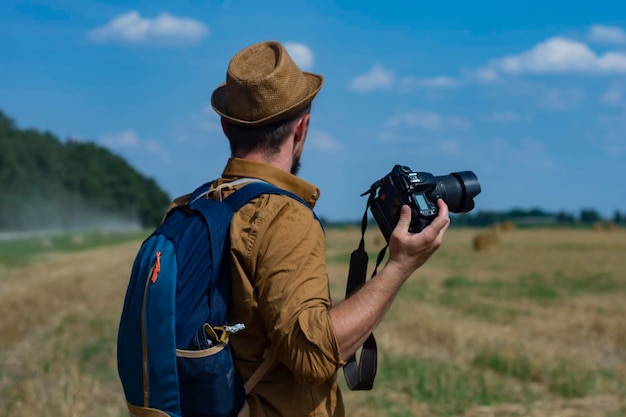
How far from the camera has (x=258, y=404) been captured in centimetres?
268

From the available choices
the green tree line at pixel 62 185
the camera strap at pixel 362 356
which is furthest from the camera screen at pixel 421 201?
the green tree line at pixel 62 185

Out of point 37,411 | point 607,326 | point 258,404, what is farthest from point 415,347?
point 258,404

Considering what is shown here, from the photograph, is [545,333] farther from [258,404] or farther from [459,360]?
[258,404]

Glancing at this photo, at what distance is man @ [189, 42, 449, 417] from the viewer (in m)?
2.48

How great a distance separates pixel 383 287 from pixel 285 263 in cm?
31

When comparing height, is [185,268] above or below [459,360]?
above

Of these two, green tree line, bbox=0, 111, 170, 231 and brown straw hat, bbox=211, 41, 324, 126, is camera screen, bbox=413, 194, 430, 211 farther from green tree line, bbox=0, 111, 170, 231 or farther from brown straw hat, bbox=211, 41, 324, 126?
green tree line, bbox=0, 111, 170, 231

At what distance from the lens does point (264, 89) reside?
2.76 meters

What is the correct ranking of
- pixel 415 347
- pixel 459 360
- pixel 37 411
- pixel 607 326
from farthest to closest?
pixel 607 326
pixel 415 347
pixel 459 360
pixel 37 411

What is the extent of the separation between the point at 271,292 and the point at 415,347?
768 centimetres

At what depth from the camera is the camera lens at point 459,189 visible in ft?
9.52

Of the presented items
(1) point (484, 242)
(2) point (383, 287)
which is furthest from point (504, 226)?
(2) point (383, 287)

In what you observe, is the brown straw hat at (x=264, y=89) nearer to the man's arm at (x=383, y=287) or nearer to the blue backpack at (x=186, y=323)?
the blue backpack at (x=186, y=323)

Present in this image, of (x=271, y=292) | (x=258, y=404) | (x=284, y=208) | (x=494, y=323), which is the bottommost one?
(x=494, y=323)
